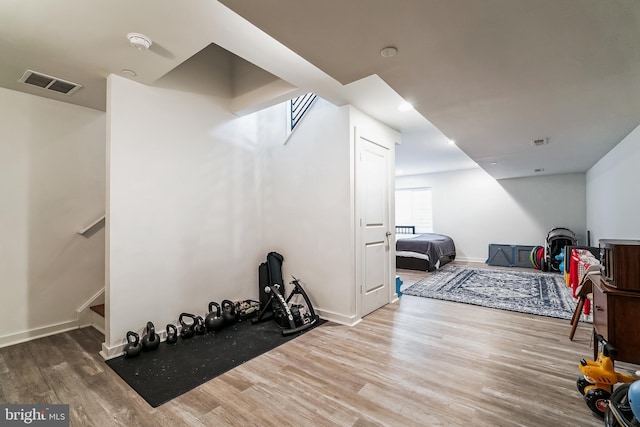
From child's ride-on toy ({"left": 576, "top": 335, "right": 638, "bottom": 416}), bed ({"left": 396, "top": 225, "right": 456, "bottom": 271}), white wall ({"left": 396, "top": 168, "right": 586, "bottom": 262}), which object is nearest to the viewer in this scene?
child's ride-on toy ({"left": 576, "top": 335, "right": 638, "bottom": 416})

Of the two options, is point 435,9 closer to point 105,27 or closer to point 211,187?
point 105,27

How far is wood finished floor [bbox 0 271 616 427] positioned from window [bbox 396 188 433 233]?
553cm

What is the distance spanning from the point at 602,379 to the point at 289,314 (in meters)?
2.41

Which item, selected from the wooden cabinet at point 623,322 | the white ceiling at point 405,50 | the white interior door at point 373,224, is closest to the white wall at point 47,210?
the white ceiling at point 405,50

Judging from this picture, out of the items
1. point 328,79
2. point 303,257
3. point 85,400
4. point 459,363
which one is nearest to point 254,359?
point 85,400

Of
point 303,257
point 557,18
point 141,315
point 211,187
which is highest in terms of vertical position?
point 557,18

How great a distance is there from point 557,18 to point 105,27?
2.63 m

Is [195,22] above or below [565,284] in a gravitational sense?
above

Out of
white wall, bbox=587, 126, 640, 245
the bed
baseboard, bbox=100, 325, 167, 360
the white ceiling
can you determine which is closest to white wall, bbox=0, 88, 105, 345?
the white ceiling

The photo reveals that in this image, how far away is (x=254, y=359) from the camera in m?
2.37

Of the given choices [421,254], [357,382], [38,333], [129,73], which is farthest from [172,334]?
[421,254]

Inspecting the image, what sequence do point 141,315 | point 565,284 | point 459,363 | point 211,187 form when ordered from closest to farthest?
point 459,363, point 141,315, point 211,187, point 565,284

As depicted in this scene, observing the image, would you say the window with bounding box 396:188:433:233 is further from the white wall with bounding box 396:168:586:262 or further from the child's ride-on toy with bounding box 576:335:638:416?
the child's ride-on toy with bounding box 576:335:638:416

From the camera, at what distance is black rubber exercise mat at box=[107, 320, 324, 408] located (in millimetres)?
1977
